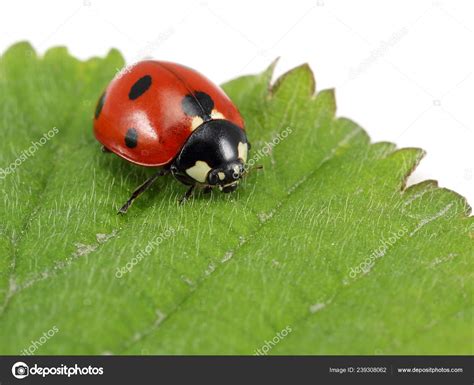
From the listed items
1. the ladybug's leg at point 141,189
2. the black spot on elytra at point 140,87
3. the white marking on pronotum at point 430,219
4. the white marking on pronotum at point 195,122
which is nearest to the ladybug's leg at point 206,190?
the ladybug's leg at point 141,189

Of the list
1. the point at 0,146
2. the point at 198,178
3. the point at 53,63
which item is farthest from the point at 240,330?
the point at 53,63

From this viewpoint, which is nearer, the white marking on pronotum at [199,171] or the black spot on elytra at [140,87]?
the white marking on pronotum at [199,171]

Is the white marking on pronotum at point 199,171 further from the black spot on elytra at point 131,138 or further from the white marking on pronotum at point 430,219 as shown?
the white marking on pronotum at point 430,219

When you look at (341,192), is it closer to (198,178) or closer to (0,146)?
(198,178)

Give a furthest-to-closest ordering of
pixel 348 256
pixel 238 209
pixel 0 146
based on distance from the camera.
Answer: pixel 0 146
pixel 238 209
pixel 348 256

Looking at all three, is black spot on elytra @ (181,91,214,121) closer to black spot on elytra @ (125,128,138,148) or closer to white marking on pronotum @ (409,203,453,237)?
black spot on elytra @ (125,128,138,148)

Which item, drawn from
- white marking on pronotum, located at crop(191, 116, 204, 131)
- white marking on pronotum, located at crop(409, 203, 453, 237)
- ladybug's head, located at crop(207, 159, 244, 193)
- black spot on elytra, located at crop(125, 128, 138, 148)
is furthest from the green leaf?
white marking on pronotum, located at crop(191, 116, 204, 131)
